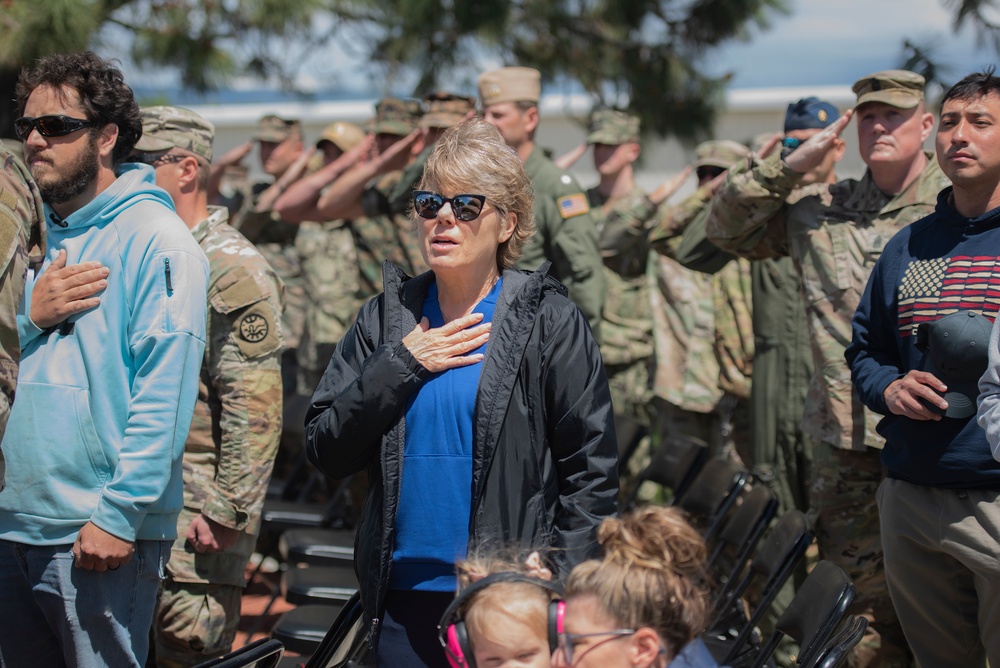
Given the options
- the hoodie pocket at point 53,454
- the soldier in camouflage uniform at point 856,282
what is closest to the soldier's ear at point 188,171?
the hoodie pocket at point 53,454

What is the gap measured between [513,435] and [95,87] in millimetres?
1532

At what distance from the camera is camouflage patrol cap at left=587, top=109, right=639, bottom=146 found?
7008mm

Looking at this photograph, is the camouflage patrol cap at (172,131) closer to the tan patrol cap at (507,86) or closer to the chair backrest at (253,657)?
the chair backrest at (253,657)

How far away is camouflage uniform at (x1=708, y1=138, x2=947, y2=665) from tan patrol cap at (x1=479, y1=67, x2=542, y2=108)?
1.77m

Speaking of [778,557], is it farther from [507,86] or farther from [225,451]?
[507,86]

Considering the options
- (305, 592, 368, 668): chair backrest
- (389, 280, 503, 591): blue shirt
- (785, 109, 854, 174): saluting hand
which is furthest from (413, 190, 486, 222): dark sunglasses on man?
(785, 109, 854, 174): saluting hand

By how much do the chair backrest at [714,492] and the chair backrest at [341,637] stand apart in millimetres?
1885

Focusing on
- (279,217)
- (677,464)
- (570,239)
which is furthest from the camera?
(279,217)

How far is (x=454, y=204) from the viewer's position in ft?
8.62

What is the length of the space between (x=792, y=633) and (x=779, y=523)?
26.8 inches

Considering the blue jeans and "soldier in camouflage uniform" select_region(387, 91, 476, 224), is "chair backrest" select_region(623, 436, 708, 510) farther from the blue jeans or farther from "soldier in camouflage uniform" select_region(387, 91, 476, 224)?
the blue jeans

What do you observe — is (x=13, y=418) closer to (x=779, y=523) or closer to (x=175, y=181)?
(x=175, y=181)

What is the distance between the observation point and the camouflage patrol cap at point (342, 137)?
7.58 meters

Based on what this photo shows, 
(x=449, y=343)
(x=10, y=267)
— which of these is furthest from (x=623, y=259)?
(x=10, y=267)
